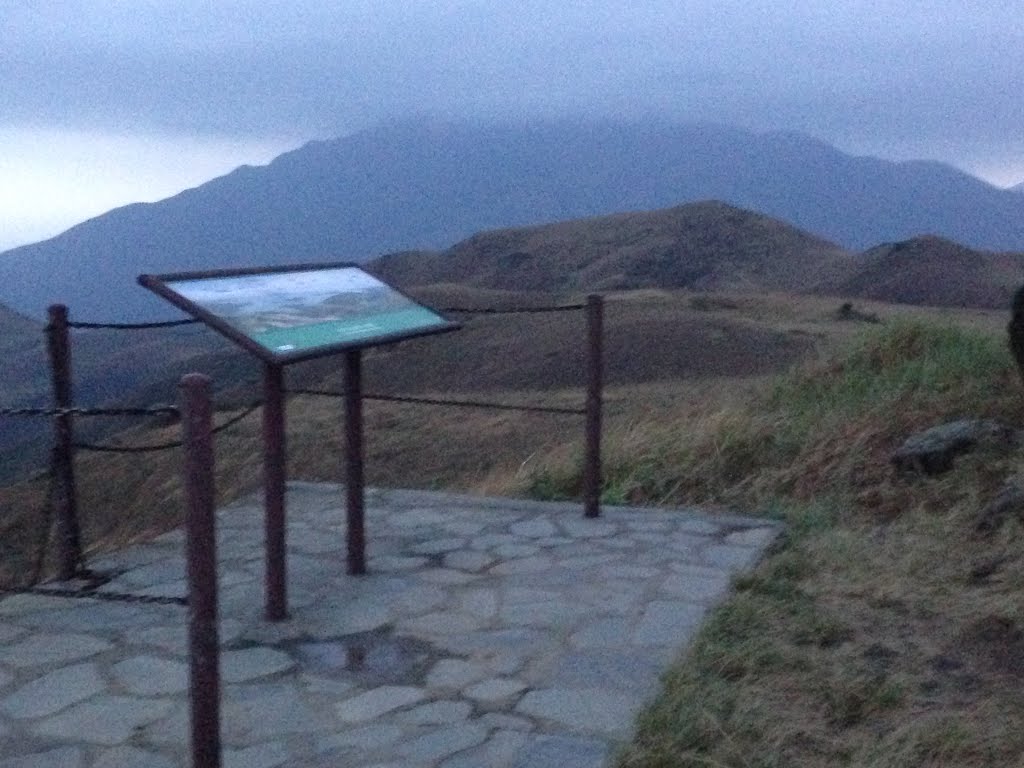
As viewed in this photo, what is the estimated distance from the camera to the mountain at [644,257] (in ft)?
119

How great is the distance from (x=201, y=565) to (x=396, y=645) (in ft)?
4.93

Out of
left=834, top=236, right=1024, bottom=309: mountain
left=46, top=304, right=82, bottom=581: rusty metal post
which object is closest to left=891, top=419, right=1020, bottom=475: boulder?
Answer: left=46, top=304, right=82, bottom=581: rusty metal post

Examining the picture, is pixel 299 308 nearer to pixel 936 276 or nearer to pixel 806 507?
pixel 806 507

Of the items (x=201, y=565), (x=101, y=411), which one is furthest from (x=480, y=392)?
(x=201, y=565)

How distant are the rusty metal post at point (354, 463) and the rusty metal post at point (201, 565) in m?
1.98

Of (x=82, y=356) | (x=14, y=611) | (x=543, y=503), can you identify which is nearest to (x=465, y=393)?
(x=543, y=503)

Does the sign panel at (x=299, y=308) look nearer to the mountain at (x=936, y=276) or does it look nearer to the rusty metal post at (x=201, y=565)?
the rusty metal post at (x=201, y=565)

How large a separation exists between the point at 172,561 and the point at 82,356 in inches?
1405

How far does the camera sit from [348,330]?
5125mm

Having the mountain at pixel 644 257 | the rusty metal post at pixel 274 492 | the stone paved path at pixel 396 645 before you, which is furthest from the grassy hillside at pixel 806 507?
the mountain at pixel 644 257

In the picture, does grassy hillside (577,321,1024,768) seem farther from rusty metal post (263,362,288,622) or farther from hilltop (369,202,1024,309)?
hilltop (369,202,1024,309)

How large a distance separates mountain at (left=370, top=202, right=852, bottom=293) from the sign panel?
2821 cm

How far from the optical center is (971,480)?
21.4 ft

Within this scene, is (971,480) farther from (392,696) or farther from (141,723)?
(141,723)
